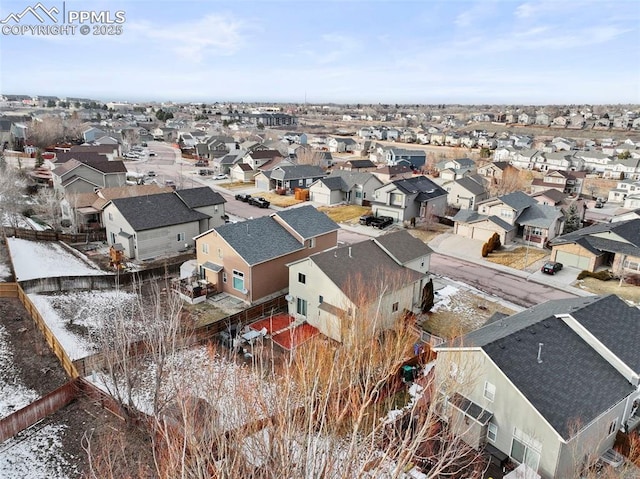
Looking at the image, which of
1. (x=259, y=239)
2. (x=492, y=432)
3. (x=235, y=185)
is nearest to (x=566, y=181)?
(x=235, y=185)

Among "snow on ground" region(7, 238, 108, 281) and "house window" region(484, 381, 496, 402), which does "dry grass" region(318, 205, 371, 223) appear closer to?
"snow on ground" region(7, 238, 108, 281)

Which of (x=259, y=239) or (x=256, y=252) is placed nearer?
(x=256, y=252)

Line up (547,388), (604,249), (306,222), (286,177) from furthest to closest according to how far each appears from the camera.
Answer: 1. (286,177)
2. (604,249)
3. (306,222)
4. (547,388)

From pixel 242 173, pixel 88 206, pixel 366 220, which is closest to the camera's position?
pixel 88 206

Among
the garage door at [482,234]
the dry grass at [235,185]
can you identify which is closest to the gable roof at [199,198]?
the garage door at [482,234]

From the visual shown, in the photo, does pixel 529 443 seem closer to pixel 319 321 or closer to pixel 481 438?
pixel 481 438

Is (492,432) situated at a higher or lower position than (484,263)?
higher

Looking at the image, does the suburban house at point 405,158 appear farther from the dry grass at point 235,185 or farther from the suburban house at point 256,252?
the suburban house at point 256,252

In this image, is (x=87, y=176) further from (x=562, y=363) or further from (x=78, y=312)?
(x=562, y=363)
